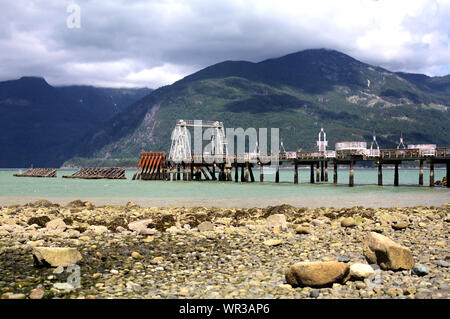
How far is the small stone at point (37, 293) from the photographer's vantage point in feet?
30.6

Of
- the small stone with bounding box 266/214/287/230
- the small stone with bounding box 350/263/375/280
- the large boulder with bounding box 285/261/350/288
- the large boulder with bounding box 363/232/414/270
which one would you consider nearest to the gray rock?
the large boulder with bounding box 363/232/414/270

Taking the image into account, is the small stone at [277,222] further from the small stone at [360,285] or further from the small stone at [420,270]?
the small stone at [360,285]

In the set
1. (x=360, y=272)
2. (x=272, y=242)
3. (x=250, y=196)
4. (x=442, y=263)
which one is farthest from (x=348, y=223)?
(x=250, y=196)

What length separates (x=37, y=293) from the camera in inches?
373

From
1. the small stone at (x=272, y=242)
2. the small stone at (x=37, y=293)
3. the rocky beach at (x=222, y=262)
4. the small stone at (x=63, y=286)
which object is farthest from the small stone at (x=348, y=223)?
the small stone at (x=37, y=293)

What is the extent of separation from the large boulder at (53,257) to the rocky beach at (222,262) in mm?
25

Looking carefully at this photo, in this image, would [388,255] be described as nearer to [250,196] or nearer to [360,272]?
[360,272]

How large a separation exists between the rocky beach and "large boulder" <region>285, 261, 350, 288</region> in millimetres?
22

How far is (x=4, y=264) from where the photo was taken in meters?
11.5

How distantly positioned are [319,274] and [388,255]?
88.2 inches

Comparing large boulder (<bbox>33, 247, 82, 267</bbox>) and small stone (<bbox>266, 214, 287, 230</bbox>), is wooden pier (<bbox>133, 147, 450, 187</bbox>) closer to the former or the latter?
small stone (<bbox>266, 214, 287, 230</bbox>)

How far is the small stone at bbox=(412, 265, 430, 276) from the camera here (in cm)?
1032
